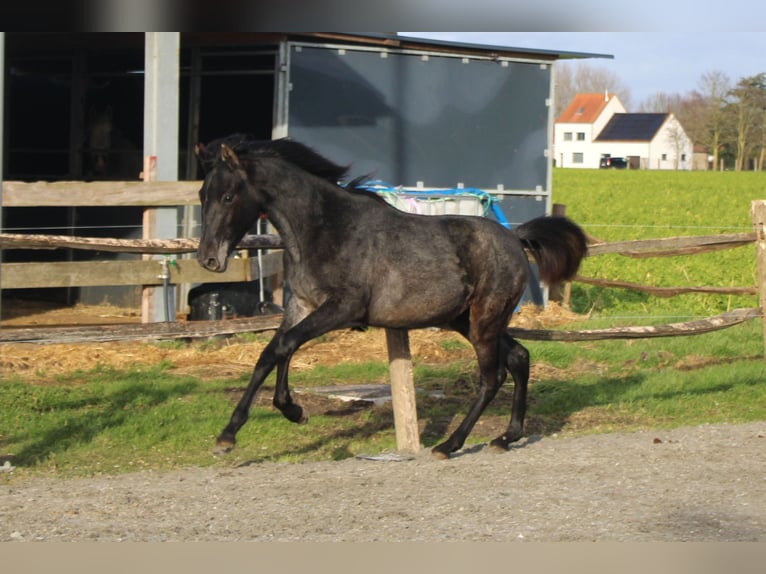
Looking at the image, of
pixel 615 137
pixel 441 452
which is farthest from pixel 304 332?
pixel 615 137

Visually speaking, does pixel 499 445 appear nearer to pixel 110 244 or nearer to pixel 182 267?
pixel 110 244

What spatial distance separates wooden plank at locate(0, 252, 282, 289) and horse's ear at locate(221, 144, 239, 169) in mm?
4452

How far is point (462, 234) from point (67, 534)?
3473 millimetres

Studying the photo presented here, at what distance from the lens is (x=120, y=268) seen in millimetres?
11367

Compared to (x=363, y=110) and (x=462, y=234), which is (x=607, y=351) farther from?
(x=462, y=234)

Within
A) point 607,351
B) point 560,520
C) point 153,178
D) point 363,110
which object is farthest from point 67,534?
point 363,110

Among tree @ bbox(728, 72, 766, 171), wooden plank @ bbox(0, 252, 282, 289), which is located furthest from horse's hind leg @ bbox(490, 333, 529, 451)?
tree @ bbox(728, 72, 766, 171)

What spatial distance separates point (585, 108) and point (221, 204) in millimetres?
122717

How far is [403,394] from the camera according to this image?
8.03 metres

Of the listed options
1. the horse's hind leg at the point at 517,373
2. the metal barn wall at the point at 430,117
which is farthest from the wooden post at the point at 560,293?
the horse's hind leg at the point at 517,373

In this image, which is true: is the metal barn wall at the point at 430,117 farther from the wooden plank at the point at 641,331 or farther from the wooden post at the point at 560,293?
the wooden plank at the point at 641,331

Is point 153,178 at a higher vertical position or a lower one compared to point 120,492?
higher

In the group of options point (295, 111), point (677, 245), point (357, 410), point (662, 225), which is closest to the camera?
point (357, 410)

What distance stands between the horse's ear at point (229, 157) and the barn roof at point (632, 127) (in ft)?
365
